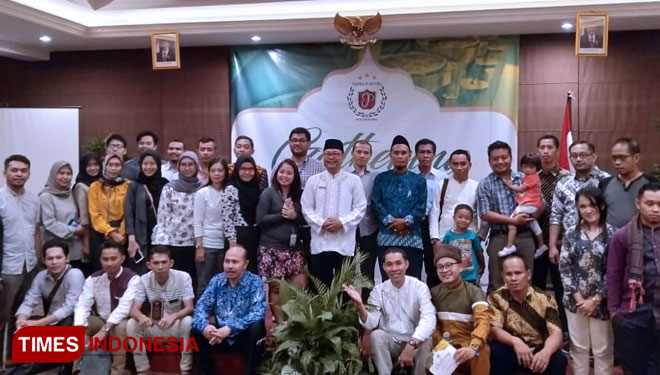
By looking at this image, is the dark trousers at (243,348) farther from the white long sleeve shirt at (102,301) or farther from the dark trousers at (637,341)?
the dark trousers at (637,341)

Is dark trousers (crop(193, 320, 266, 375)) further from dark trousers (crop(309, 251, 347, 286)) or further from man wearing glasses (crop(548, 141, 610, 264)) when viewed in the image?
man wearing glasses (crop(548, 141, 610, 264))

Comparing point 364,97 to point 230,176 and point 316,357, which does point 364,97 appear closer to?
point 230,176

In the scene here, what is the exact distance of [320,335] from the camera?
351 cm

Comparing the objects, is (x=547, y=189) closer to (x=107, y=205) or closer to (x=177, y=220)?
(x=177, y=220)

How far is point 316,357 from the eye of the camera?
3494 mm

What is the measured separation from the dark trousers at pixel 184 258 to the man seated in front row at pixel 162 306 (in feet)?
1.01

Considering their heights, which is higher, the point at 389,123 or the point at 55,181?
the point at 389,123

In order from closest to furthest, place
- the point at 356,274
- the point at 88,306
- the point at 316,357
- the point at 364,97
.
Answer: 1. the point at 316,357
2. the point at 356,274
3. the point at 88,306
4. the point at 364,97

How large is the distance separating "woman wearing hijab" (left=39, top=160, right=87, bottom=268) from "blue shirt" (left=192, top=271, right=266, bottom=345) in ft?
4.17

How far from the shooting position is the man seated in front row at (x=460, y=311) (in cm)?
343

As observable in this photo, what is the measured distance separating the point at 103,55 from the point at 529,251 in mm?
5508

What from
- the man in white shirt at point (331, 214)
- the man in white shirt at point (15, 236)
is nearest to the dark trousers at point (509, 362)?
the man in white shirt at point (331, 214)

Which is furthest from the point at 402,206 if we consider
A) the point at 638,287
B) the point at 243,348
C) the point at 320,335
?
the point at 638,287

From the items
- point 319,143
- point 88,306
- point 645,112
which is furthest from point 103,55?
point 645,112
